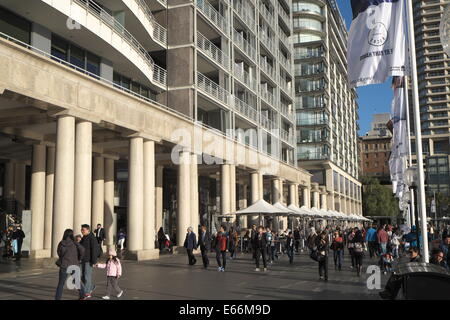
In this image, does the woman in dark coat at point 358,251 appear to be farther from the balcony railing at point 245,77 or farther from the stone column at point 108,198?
the balcony railing at point 245,77

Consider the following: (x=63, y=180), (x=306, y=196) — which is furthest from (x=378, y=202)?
(x=63, y=180)

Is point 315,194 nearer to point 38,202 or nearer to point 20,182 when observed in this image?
point 20,182

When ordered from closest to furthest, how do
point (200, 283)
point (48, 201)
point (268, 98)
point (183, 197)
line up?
point (200, 283) → point (48, 201) → point (183, 197) → point (268, 98)

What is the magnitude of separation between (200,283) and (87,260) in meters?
3.91

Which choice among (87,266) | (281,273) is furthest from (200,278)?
(87,266)

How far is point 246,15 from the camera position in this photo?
40531 mm

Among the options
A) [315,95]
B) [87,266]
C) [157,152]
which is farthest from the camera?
[315,95]

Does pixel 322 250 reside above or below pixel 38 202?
below

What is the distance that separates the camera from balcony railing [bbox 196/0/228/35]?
31706 mm

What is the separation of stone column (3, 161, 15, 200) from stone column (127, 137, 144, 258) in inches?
295

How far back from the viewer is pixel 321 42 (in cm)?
6956

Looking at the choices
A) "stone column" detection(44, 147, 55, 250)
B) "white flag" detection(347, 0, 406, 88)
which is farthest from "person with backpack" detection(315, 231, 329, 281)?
"stone column" detection(44, 147, 55, 250)
